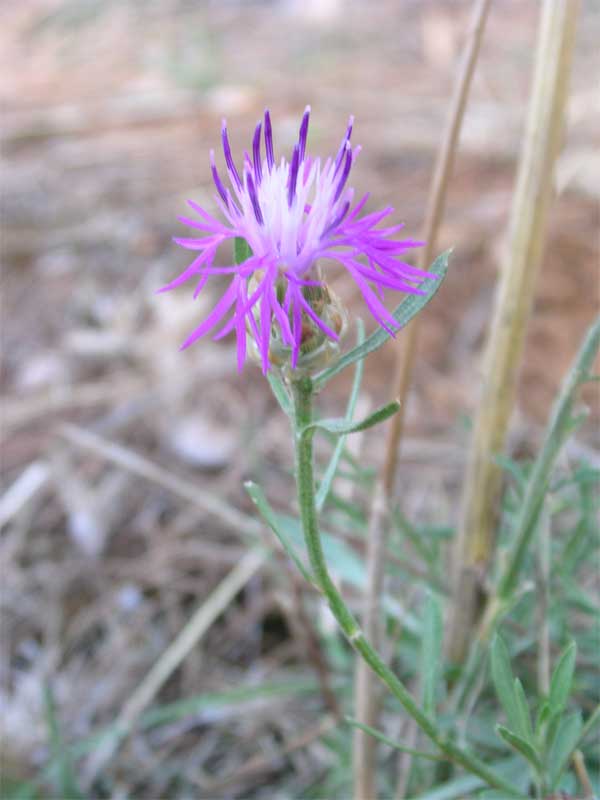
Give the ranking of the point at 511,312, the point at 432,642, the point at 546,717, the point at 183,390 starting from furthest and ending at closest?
the point at 183,390 < the point at 511,312 < the point at 432,642 < the point at 546,717

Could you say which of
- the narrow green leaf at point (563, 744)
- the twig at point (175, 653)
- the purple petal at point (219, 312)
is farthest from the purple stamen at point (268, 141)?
the twig at point (175, 653)

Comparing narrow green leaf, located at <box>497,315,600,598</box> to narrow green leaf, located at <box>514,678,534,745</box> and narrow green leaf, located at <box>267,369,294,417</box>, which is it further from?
narrow green leaf, located at <box>267,369,294,417</box>

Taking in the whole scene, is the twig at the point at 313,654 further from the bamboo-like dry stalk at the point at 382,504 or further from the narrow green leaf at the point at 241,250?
the narrow green leaf at the point at 241,250

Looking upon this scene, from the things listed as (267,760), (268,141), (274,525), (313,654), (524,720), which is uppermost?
(268,141)

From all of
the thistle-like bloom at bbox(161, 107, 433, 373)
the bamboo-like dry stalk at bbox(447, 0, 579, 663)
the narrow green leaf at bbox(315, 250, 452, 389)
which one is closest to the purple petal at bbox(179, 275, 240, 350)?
the thistle-like bloom at bbox(161, 107, 433, 373)

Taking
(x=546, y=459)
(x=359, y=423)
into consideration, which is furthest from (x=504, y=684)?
(x=359, y=423)

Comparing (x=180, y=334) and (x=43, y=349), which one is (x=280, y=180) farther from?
(x=43, y=349)

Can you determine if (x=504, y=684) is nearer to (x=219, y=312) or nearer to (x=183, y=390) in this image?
(x=219, y=312)
